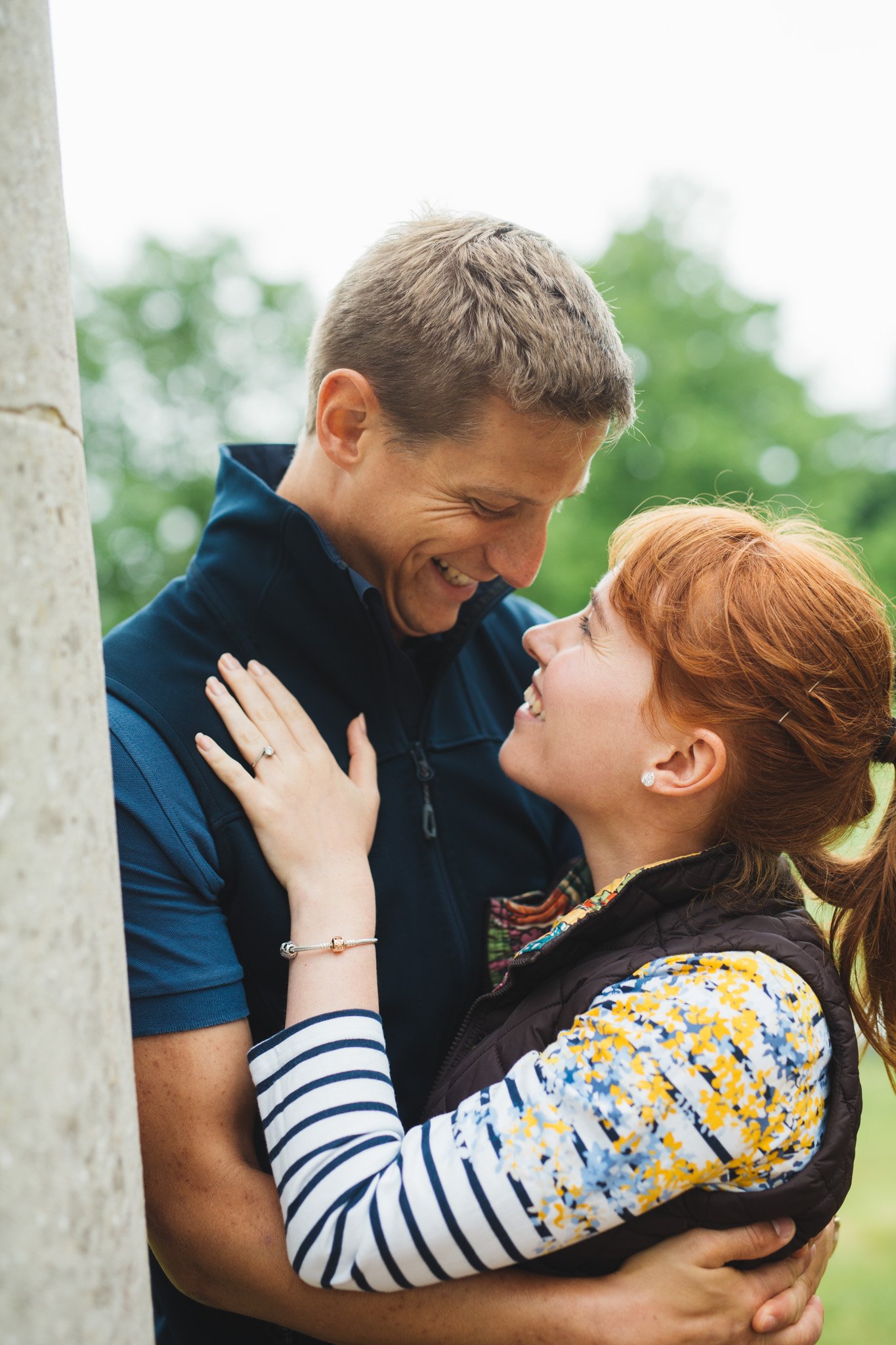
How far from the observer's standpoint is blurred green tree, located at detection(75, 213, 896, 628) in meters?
15.6

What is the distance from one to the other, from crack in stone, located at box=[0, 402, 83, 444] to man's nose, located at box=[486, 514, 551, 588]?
1.28 metres

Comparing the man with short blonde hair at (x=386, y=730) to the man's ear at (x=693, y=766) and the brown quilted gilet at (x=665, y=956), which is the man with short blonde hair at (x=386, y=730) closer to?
the brown quilted gilet at (x=665, y=956)

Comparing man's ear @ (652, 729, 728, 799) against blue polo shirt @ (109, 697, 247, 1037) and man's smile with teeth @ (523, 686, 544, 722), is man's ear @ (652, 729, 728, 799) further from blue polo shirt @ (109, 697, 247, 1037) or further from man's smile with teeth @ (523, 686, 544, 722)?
blue polo shirt @ (109, 697, 247, 1037)

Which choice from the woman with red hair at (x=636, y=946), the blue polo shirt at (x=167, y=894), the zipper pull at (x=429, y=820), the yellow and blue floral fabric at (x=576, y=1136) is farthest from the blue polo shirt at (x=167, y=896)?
the zipper pull at (x=429, y=820)

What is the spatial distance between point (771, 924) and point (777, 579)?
606 mm

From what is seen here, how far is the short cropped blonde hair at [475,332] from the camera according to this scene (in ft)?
6.91

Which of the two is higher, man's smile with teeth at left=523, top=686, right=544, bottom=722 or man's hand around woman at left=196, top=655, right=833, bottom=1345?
man's smile with teeth at left=523, top=686, right=544, bottom=722

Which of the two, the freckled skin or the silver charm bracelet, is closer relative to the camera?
the silver charm bracelet

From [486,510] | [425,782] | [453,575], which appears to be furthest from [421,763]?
[486,510]

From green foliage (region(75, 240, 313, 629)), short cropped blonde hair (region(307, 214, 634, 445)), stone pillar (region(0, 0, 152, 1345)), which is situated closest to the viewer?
stone pillar (region(0, 0, 152, 1345))

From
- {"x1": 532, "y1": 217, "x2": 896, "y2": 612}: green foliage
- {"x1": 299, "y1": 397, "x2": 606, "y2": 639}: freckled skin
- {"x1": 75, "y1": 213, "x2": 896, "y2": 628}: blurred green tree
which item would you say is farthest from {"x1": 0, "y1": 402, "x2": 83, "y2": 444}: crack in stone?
{"x1": 532, "y1": 217, "x2": 896, "y2": 612}: green foliage

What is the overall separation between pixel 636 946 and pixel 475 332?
1176 millimetres

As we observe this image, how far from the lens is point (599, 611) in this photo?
220cm

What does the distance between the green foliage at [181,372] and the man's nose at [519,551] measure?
15840 mm
